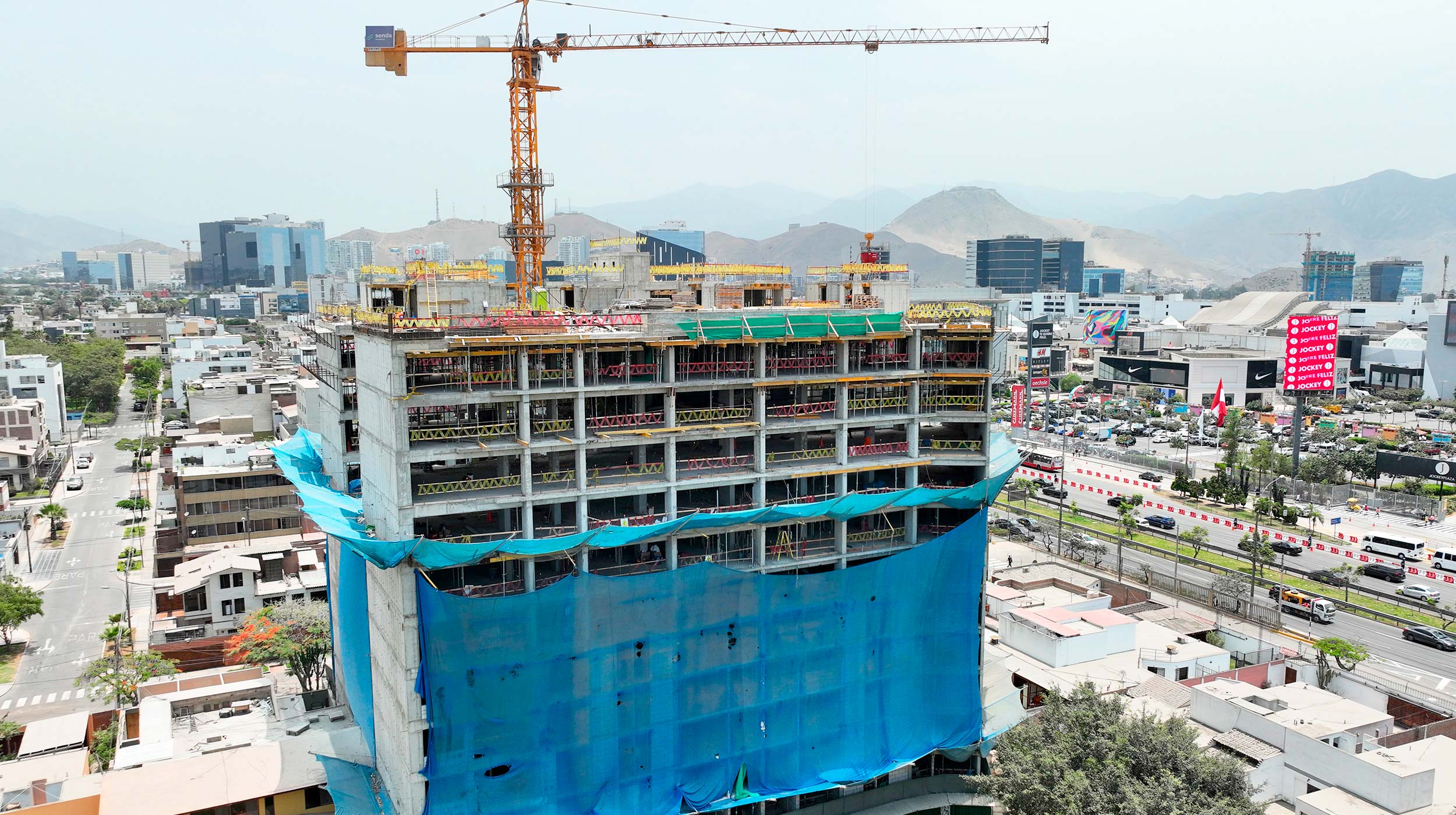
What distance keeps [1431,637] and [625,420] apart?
3663 centimetres

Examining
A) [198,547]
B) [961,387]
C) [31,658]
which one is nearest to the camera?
[961,387]

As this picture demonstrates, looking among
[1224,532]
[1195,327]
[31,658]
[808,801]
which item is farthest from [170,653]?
[1195,327]

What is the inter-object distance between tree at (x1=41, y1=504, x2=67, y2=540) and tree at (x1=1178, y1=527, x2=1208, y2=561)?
228ft

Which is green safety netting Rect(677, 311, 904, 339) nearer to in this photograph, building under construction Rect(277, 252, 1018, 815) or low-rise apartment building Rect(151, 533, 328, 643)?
building under construction Rect(277, 252, 1018, 815)

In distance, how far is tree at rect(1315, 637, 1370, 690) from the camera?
1404 inches

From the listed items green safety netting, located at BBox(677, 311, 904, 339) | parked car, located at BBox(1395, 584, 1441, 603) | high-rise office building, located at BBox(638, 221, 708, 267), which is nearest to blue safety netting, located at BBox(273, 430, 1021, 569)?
green safety netting, located at BBox(677, 311, 904, 339)

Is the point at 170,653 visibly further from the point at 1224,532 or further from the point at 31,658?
the point at 1224,532

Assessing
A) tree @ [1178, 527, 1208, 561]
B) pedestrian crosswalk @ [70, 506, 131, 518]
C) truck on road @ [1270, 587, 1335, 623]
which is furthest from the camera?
pedestrian crosswalk @ [70, 506, 131, 518]

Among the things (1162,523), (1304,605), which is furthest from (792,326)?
(1162,523)

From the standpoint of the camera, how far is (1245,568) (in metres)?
51.3

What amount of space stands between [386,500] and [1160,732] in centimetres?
2098

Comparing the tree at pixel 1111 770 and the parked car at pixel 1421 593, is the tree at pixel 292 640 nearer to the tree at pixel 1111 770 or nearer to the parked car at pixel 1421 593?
the tree at pixel 1111 770

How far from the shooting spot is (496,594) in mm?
25734

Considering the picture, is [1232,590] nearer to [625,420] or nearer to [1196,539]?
[1196,539]
